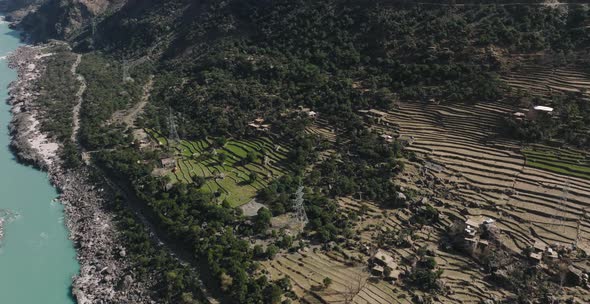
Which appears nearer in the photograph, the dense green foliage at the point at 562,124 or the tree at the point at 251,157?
the dense green foliage at the point at 562,124

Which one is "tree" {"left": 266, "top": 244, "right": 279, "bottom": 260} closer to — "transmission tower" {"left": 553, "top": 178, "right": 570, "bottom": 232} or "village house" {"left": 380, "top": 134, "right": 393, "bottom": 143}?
"village house" {"left": 380, "top": 134, "right": 393, "bottom": 143}

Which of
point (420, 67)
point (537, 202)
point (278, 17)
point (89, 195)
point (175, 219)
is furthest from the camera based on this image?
point (278, 17)

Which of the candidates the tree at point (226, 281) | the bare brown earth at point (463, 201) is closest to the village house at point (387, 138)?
the bare brown earth at point (463, 201)

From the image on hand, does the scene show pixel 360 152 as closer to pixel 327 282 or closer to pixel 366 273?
pixel 366 273

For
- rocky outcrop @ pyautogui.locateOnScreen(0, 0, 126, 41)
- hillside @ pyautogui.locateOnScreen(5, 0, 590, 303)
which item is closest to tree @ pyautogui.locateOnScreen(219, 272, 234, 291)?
hillside @ pyautogui.locateOnScreen(5, 0, 590, 303)

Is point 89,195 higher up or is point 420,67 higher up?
point 420,67

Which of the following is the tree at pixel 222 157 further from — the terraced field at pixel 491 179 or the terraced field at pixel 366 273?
the terraced field at pixel 491 179

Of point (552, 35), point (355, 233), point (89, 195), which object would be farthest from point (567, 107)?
point (89, 195)

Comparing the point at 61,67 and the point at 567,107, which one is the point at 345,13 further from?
the point at 61,67
